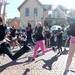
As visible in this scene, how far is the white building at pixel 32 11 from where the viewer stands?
206ft

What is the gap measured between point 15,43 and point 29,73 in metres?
11.9

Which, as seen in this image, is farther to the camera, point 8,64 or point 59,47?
point 59,47

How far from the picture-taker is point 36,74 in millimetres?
11094

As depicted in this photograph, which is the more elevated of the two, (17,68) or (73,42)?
(73,42)

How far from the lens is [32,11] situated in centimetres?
6450

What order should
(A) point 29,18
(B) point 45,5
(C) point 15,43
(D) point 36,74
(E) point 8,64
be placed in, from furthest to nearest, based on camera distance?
1. (B) point 45,5
2. (A) point 29,18
3. (C) point 15,43
4. (E) point 8,64
5. (D) point 36,74

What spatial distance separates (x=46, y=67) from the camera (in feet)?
41.8

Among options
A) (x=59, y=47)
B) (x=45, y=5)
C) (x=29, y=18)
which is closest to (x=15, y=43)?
(x=59, y=47)

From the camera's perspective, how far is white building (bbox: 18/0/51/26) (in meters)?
62.9

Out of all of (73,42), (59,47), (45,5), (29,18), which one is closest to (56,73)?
(73,42)

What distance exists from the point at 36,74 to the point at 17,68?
5.20 feet

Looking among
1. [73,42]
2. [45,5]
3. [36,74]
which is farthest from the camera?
[45,5]

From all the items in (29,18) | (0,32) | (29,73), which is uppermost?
(0,32)

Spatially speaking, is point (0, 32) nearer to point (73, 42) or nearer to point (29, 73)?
point (29, 73)
